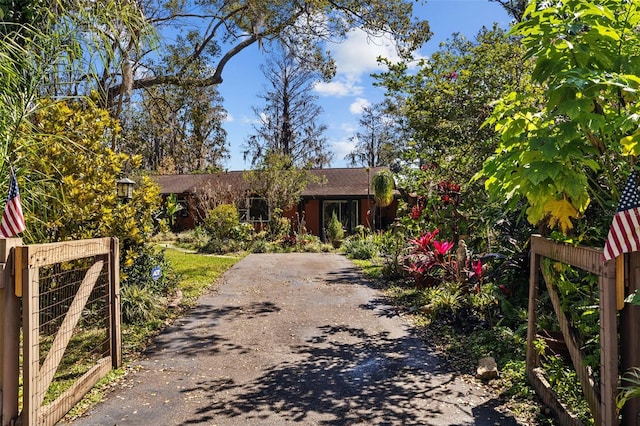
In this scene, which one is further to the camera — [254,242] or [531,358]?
[254,242]

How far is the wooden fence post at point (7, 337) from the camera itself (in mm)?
2748

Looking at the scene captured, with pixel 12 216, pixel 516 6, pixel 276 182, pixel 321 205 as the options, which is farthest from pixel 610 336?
pixel 321 205

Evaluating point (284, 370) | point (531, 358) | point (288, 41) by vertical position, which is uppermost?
point (288, 41)

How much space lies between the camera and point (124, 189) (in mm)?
6559

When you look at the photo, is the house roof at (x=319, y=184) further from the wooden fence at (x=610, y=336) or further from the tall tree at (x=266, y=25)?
the wooden fence at (x=610, y=336)

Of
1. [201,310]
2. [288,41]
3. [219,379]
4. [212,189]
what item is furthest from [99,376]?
[212,189]

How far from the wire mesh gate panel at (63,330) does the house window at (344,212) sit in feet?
53.8

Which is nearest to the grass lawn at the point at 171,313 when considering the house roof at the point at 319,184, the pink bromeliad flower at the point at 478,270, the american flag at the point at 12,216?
the american flag at the point at 12,216

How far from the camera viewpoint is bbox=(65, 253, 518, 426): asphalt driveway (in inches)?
136

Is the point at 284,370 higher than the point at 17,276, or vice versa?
the point at 17,276

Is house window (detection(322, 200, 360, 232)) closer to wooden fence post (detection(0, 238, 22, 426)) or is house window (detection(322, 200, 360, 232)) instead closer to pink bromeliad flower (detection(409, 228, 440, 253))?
pink bromeliad flower (detection(409, 228, 440, 253))

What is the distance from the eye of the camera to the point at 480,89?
20.5 feet

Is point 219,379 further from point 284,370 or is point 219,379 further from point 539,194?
point 539,194

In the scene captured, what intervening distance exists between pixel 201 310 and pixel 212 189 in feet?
42.4
